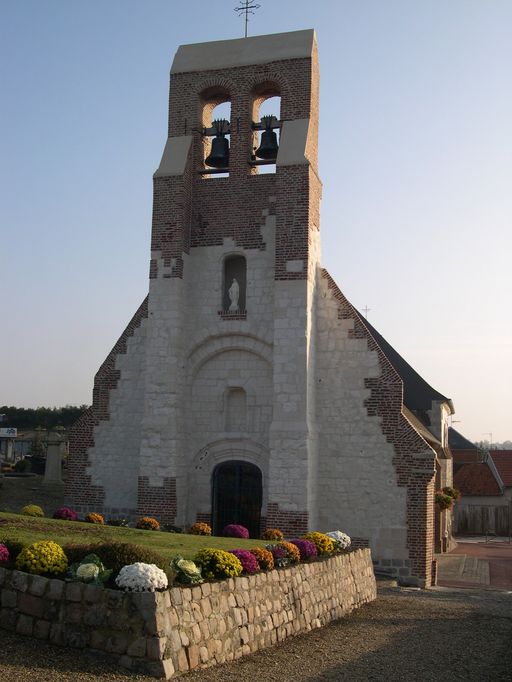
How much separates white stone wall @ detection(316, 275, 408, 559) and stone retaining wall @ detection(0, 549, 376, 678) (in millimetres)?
8021

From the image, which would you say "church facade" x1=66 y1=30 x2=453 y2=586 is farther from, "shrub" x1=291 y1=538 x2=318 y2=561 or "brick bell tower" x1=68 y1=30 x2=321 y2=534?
"shrub" x1=291 y1=538 x2=318 y2=561

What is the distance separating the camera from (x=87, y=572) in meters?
9.55

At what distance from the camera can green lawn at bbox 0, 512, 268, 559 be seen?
12419mm

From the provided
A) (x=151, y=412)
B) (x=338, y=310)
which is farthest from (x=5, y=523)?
(x=338, y=310)

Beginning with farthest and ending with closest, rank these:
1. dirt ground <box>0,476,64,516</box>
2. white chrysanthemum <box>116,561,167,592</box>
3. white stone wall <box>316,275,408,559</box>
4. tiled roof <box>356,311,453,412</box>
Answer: tiled roof <box>356,311,453,412</box> < dirt ground <box>0,476,64,516</box> < white stone wall <box>316,275,408,559</box> < white chrysanthemum <box>116,561,167,592</box>

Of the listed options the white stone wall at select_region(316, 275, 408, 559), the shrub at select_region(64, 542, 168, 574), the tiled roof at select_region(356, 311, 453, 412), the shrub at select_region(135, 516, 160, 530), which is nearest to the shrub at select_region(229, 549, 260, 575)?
the shrub at select_region(64, 542, 168, 574)

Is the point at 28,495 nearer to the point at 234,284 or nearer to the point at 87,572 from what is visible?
the point at 234,284

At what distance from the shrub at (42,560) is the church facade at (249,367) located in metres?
9.46

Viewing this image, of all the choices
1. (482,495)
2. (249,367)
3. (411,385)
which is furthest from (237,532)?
(482,495)

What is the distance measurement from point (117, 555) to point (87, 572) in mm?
519

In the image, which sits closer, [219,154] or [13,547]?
[13,547]

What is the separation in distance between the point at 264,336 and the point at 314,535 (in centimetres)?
656

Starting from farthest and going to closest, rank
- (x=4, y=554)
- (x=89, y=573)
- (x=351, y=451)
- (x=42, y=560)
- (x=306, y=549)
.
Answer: (x=351, y=451) < (x=306, y=549) < (x=4, y=554) < (x=42, y=560) < (x=89, y=573)

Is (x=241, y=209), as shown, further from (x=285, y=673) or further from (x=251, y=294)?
(x=285, y=673)
